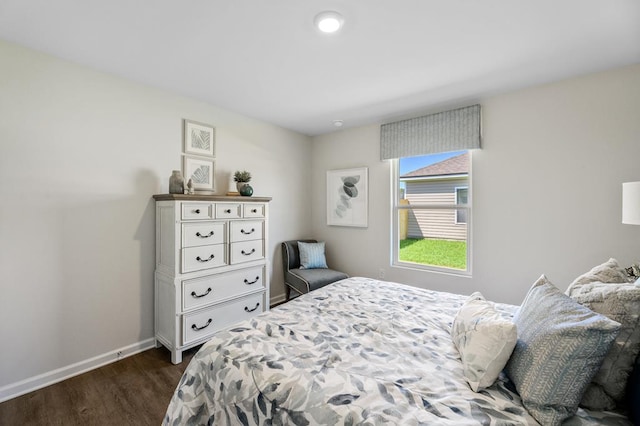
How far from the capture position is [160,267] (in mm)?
2535

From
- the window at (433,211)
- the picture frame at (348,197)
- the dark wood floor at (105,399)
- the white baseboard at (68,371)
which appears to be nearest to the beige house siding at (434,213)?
the window at (433,211)

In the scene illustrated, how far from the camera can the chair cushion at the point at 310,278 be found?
10.6ft

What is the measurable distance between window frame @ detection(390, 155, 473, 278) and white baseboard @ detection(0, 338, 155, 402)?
289cm

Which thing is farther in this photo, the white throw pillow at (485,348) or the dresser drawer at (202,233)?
the dresser drawer at (202,233)

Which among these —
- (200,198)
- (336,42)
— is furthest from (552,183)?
(200,198)

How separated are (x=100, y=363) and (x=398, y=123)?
12.8ft

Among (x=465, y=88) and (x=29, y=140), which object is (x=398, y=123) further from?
(x=29, y=140)

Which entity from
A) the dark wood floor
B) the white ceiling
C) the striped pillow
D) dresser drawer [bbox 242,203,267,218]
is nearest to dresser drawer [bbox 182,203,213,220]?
dresser drawer [bbox 242,203,267,218]

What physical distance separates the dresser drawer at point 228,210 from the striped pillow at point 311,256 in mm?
1220

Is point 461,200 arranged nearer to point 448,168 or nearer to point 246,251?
point 448,168

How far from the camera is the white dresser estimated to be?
7.64 feet

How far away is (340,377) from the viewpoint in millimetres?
1093

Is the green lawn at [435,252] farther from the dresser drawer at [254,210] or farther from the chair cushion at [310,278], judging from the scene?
the dresser drawer at [254,210]

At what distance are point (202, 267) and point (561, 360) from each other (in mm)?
2458
